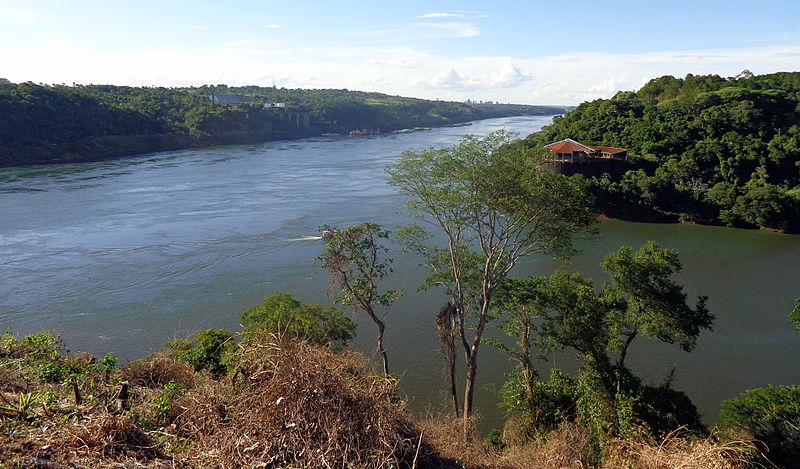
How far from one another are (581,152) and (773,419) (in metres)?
25.5

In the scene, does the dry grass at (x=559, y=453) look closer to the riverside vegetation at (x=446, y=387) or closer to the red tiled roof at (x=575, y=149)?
the riverside vegetation at (x=446, y=387)

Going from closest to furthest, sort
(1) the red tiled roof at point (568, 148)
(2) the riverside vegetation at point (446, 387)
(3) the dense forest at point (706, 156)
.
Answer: (2) the riverside vegetation at point (446, 387), (3) the dense forest at point (706, 156), (1) the red tiled roof at point (568, 148)

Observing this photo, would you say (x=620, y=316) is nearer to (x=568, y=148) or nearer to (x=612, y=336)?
(x=612, y=336)

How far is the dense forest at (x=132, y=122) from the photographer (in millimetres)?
43503

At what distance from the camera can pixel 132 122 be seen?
5216 cm

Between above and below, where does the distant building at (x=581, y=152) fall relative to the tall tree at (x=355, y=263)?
above

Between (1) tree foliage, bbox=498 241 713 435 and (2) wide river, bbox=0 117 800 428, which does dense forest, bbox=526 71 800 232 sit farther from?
(1) tree foliage, bbox=498 241 713 435

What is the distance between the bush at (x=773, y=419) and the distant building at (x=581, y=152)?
78.6 feet

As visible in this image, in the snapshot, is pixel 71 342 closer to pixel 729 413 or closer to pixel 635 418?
pixel 635 418

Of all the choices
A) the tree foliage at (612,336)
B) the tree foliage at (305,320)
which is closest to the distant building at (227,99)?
the tree foliage at (305,320)

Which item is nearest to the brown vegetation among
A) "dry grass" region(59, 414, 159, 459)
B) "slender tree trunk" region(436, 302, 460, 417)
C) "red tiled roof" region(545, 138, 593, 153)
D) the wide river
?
"dry grass" region(59, 414, 159, 459)

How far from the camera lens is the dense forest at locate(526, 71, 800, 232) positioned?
25734mm

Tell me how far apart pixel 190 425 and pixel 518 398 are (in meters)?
5.88

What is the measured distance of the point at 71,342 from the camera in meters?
13.6
